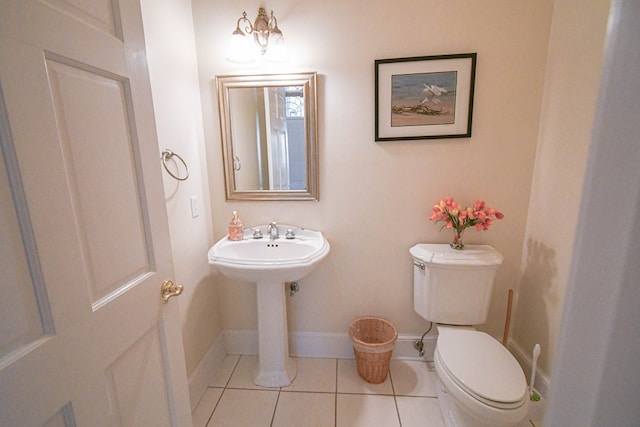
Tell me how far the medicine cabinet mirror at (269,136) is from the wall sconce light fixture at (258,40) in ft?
0.37

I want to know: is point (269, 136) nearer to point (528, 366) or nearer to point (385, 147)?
point (385, 147)

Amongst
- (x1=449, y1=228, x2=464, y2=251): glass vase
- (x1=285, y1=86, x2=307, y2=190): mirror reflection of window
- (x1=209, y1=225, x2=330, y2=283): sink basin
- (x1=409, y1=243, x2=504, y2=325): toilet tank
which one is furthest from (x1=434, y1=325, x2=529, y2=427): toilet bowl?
(x1=285, y1=86, x2=307, y2=190): mirror reflection of window

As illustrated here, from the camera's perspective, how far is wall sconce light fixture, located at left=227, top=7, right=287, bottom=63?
1.48 metres

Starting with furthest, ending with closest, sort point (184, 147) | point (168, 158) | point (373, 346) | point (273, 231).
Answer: point (273, 231), point (373, 346), point (184, 147), point (168, 158)

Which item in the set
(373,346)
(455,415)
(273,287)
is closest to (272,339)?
(273,287)

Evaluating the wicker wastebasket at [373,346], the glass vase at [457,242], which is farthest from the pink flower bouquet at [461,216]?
the wicker wastebasket at [373,346]

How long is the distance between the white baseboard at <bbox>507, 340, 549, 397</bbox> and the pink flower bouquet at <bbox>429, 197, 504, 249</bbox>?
0.78 m

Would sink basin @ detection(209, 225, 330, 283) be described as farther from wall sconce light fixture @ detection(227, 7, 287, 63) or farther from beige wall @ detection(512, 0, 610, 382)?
beige wall @ detection(512, 0, 610, 382)

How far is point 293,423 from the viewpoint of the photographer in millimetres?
1433

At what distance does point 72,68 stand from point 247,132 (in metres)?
1.12

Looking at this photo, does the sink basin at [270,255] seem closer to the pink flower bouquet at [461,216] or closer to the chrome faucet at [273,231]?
the chrome faucet at [273,231]

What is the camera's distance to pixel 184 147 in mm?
1509

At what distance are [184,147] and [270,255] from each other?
79cm

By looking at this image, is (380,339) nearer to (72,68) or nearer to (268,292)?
(268,292)
